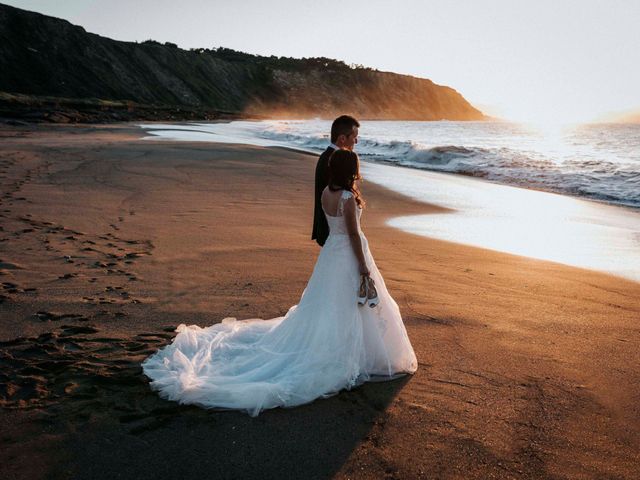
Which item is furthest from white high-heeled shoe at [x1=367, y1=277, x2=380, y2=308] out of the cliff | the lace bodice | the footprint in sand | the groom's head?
the cliff

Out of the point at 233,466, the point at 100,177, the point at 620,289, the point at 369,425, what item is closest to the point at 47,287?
the point at 233,466

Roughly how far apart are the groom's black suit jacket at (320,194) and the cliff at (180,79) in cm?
3586

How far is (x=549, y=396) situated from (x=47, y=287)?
14.6ft

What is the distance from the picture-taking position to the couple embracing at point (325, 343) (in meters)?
3.27

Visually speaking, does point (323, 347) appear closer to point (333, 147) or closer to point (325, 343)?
point (325, 343)

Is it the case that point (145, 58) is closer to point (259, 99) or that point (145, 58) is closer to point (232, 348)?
point (259, 99)

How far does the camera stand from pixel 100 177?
11.5 metres

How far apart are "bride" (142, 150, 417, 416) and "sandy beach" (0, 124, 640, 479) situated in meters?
0.12

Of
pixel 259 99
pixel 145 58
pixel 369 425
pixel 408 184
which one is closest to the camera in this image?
pixel 369 425

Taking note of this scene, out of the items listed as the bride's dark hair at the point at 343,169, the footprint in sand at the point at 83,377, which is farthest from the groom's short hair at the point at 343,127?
the footprint in sand at the point at 83,377

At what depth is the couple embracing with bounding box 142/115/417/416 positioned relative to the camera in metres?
3.27

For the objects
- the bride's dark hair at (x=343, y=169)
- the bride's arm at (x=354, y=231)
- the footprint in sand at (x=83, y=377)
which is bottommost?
the footprint in sand at (x=83, y=377)

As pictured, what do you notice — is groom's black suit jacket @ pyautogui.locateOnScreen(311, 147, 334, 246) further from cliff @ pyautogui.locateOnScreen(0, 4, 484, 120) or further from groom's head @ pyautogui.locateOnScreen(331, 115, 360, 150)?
cliff @ pyautogui.locateOnScreen(0, 4, 484, 120)

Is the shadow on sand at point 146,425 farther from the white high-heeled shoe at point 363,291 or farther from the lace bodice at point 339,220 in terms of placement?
the lace bodice at point 339,220
